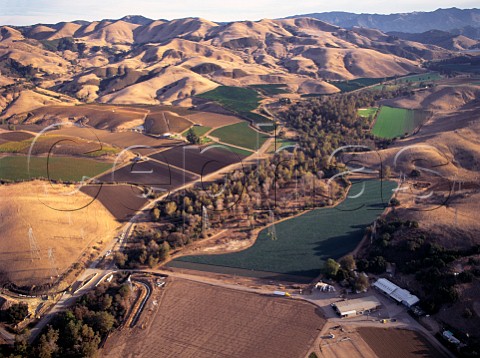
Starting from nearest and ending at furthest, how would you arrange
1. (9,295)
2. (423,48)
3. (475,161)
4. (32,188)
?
1. (9,295)
2. (32,188)
3. (475,161)
4. (423,48)

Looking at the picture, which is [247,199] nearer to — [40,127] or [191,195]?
[191,195]

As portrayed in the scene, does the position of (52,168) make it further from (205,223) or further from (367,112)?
(367,112)

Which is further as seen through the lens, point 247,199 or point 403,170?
point 403,170

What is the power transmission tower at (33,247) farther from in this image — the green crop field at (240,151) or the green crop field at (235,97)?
the green crop field at (235,97)

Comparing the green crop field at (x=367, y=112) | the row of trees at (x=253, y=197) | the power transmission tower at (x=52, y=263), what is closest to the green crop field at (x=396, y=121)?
the green crop field at (x=367, y=112)

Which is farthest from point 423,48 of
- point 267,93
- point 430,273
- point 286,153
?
point 430,273

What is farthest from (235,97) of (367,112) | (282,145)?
(282,145)

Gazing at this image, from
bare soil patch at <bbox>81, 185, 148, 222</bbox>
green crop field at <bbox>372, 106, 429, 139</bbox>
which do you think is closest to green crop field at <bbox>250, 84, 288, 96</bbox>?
green crop field at <bbox>372, 106, 429, 139</bbox>
